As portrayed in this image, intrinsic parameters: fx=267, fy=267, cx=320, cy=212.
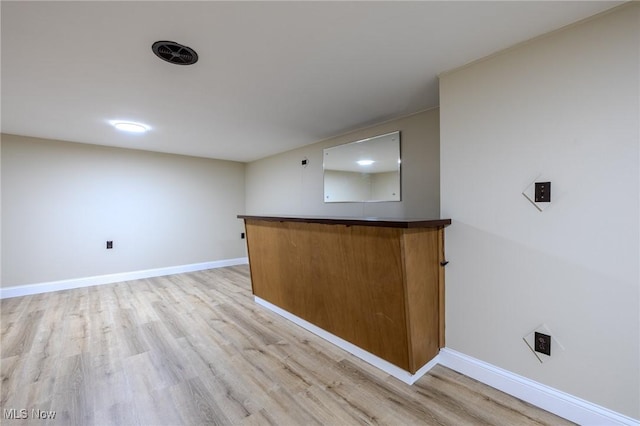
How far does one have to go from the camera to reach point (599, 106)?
4.36ft

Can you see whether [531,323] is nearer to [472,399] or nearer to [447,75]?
[472,399]

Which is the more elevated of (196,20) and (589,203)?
(196,20)

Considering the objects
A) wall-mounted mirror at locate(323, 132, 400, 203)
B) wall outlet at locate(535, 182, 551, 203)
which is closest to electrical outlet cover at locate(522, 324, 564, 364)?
wall outlet at locate(535, 182, 551, 203)

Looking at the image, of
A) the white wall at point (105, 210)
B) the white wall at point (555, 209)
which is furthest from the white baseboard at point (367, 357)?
the white wall at point (105, 210)

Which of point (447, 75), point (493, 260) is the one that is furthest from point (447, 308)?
point (447, 75)

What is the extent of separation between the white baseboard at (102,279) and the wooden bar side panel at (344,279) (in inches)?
106

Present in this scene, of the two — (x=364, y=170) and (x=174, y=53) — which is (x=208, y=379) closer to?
(x=174, y=53)

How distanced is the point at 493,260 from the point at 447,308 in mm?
470

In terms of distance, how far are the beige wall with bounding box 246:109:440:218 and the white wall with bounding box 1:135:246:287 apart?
0.84 meters

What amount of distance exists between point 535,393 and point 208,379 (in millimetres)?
1962

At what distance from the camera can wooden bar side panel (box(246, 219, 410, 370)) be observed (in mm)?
1712

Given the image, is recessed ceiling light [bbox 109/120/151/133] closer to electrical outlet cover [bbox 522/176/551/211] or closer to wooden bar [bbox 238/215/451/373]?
wooden bar [bbox 238/215/451/373]

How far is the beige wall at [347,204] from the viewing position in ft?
8.39

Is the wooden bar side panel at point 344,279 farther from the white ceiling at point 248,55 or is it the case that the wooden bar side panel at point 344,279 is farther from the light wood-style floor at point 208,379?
the white ceiling at point 248,55
